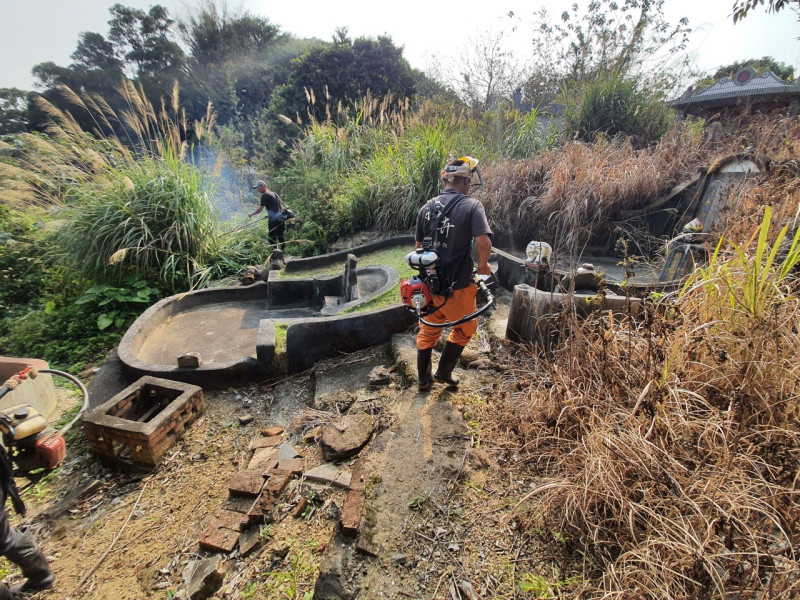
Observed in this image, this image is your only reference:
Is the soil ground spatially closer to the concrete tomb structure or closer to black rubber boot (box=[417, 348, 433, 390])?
black rubber boot (box=[417, 348, 433, 390])

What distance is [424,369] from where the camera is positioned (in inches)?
123

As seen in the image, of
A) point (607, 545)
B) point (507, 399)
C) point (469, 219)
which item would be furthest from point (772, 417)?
point (469, 219)

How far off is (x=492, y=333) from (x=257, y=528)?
2718 millimetres

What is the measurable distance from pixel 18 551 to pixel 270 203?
5.95m

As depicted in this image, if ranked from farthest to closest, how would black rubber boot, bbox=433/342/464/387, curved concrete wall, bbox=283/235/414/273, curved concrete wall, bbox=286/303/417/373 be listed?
1. curved concrete wall, bbox=283/235/414/273
2. curved concrete wall, bbox=286/303/417/373
3. black rubber boot, bbox=433/342/464/387

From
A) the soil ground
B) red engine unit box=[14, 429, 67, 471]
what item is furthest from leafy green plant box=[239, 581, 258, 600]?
red engine unit box=[14, 429, 67, 471]

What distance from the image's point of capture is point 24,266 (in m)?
6.17

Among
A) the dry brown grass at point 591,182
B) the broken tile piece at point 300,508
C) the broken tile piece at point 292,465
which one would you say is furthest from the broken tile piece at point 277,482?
the dry brown grass at point 591,182

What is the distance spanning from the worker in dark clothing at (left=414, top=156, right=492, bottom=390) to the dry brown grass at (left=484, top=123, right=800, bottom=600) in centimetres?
63

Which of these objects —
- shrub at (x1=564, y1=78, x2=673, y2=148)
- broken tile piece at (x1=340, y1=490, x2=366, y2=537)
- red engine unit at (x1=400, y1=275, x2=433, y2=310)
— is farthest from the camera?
shrub at (x1=564, y1=78, x2=673, y2=148)

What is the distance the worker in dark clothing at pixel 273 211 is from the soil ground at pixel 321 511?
4311 millimetres

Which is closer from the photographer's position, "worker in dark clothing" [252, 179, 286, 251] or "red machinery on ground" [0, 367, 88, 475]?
"red machinery on ground" [0, 367, 88, 475]

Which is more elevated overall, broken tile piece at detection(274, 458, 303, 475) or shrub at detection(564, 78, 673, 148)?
shrub at detection(564, 78, 673, 148)

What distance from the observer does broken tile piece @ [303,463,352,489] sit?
2383 mm
